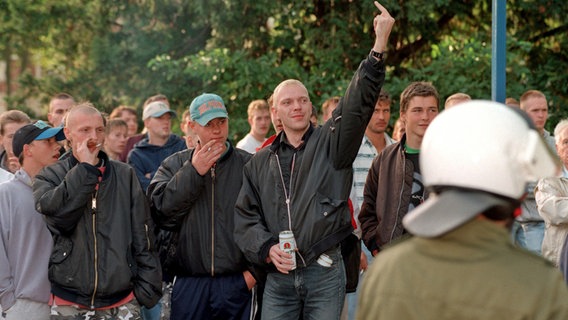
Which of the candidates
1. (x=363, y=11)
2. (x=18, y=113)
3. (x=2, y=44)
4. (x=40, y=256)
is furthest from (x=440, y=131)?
(x=2, y=44)

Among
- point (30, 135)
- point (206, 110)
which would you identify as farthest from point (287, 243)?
point (30, 135)

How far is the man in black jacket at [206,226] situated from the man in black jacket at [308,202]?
13.3 inches

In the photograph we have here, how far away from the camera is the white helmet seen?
2471 mm

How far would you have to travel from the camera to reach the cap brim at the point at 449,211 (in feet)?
8.11

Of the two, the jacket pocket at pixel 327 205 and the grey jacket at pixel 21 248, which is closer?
the jacket pocket at pixel 327 205

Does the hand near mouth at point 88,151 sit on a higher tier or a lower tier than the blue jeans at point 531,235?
higher

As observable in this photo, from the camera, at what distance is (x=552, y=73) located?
43.5ft

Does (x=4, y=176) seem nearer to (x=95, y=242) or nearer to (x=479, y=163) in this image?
(x=95, y=242)

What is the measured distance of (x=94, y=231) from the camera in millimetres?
Answer: 5746

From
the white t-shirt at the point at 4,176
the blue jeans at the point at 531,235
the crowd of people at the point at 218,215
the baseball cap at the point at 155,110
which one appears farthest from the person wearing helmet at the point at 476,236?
the baseball cap at the point at 155,110

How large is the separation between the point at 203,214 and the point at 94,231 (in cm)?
85

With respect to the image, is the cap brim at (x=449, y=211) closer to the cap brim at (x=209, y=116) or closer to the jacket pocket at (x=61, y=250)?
the jacket pocket at (x=61, y=250)

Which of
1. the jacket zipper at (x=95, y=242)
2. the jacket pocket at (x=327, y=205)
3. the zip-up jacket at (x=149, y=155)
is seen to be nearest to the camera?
the jacket pocket at (x=327, y=205)

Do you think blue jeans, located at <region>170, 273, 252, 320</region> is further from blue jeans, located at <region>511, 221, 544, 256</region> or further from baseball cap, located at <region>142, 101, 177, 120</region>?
baseball cap, located at <region>142, 101, 177, 120</region>
